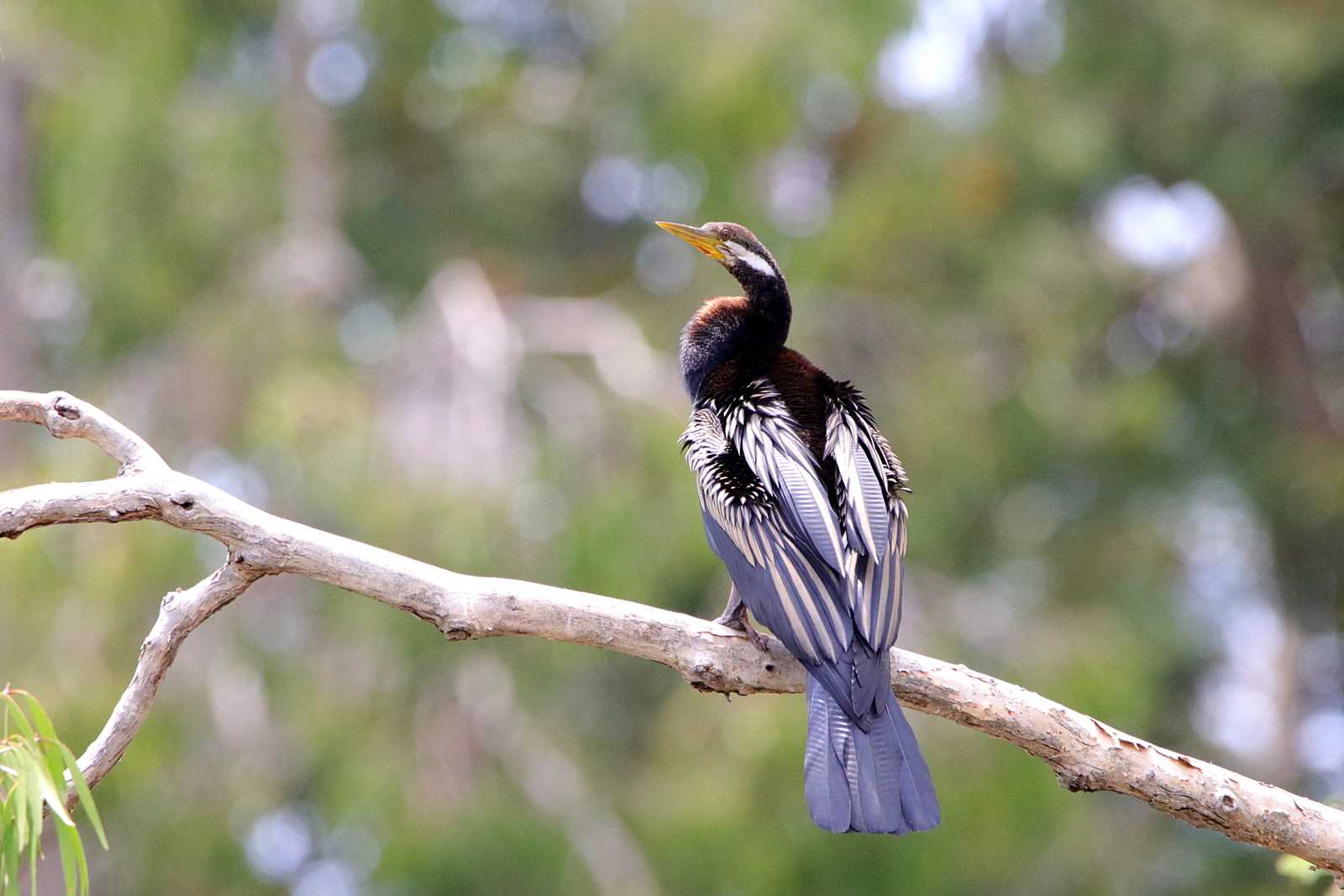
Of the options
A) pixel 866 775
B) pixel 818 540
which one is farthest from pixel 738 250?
pixel 866 775

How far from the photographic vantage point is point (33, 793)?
89.0 inches

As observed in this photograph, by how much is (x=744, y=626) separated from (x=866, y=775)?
49 cm

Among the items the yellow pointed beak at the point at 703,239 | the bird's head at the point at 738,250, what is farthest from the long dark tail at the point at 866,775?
the yellow pointed beak at the point at 703,239

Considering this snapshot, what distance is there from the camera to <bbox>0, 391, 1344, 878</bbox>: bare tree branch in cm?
286

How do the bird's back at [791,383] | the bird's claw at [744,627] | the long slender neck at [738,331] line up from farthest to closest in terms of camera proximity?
the long slender neck at [738,331]
the bird's back at [791,383]
the bird's claw at [744,627]

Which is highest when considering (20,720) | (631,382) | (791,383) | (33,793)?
(631,382)

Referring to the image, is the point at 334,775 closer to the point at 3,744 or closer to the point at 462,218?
the point at 462,218

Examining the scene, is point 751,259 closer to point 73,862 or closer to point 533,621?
point 533,621

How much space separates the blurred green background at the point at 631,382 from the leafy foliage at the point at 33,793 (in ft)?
14.7

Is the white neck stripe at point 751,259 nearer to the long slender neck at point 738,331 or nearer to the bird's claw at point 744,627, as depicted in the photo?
the long slender neck at point 738,331

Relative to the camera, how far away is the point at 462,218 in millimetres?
10180

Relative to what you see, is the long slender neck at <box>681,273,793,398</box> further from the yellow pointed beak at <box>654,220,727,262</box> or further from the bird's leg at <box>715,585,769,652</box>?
the bird's leg at <box>715,585,769,652</box>

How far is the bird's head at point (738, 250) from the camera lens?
434 centimetres

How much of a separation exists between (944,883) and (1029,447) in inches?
133
